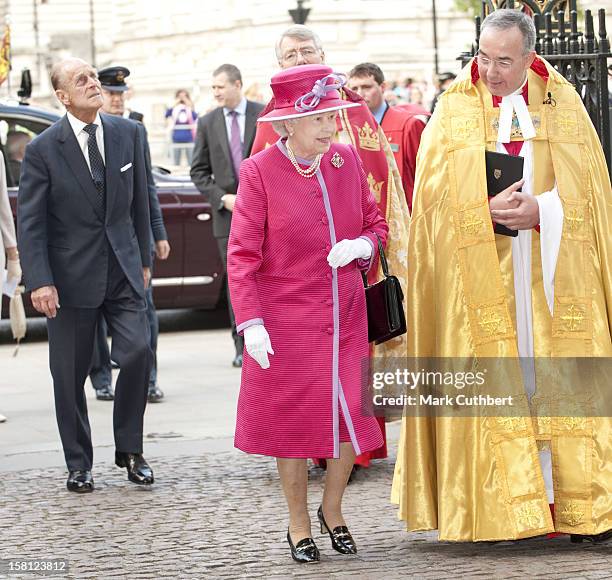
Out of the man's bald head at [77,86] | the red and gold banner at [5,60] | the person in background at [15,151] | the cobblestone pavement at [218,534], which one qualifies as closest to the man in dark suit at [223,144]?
the person in background at [15,151]

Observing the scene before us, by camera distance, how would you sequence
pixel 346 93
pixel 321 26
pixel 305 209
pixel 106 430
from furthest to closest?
pixel 321 26 < pixel 106 430 < pixel 346 93 < pixel 305 209

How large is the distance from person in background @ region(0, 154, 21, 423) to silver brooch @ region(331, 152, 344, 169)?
289cm

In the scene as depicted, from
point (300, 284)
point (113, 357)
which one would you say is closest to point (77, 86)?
point (113, 357)

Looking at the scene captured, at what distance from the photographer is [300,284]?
607 cm

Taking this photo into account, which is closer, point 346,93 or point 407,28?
point 346,93

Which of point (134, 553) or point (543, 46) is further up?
point (543, 46)

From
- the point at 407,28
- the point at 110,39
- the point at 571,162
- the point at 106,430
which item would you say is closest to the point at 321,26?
the point at 407,28

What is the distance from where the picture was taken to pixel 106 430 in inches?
369

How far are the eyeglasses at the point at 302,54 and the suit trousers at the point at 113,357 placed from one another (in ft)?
4.05

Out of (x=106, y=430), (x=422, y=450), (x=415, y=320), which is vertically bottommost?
(x=106, y=430)

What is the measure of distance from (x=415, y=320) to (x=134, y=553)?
1.42m

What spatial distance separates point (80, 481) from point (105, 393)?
9.44ft

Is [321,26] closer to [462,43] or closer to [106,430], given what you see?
[462,43]

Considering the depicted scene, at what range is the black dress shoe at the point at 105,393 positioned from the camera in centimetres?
1051
